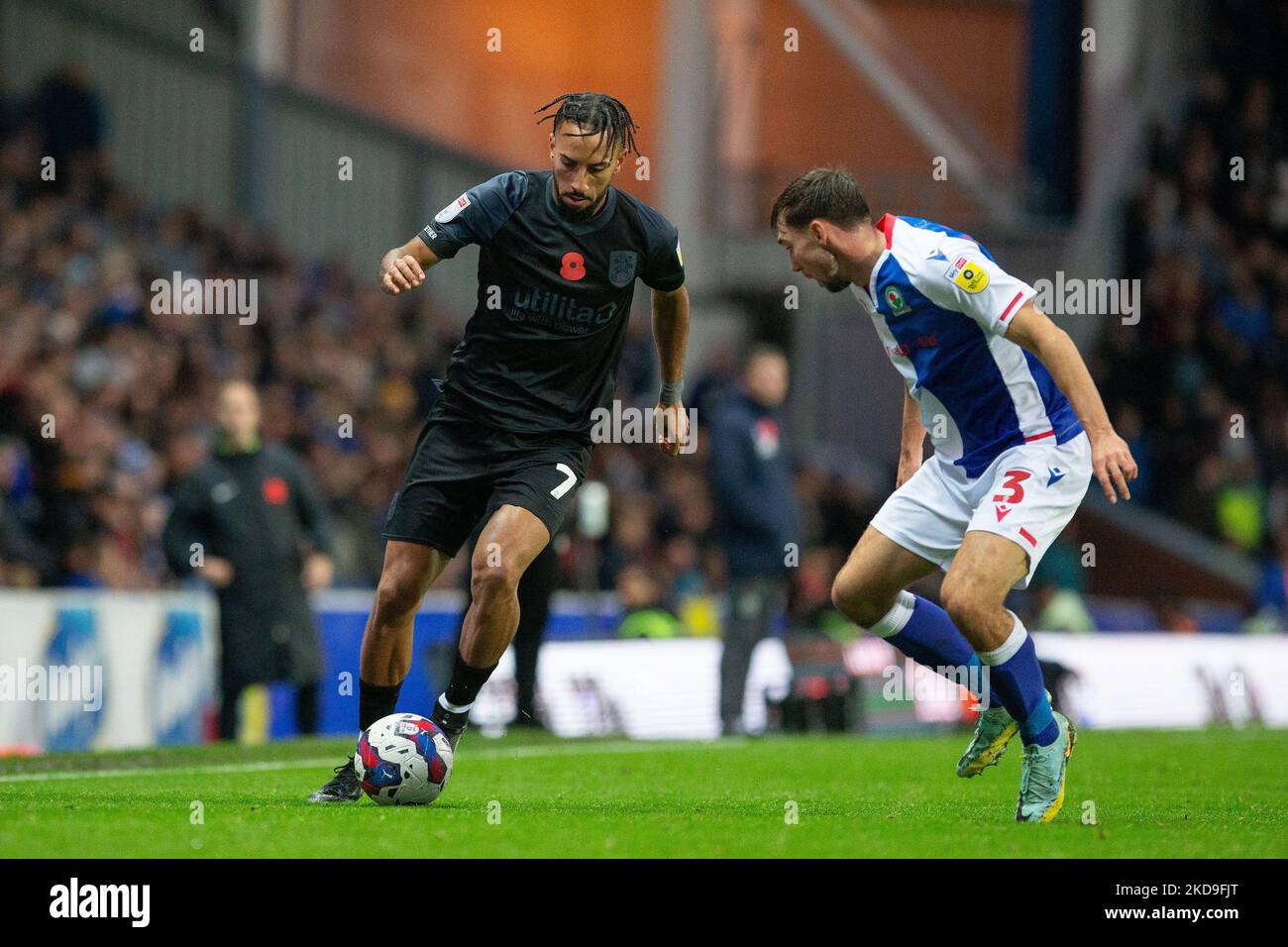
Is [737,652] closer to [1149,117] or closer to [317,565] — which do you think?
[317,565]

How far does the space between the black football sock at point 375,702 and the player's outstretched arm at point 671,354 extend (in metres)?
1.45

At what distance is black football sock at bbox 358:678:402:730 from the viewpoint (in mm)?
7500

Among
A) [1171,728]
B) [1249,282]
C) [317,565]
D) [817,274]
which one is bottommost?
[1171,728]

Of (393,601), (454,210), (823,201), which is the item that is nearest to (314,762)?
(393,601)

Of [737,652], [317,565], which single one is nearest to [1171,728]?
[737,652]

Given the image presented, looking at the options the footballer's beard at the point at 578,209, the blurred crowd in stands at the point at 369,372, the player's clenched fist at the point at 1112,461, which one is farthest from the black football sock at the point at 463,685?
the blurred crowd in stands at the point at 369,372

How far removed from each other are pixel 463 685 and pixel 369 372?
1307 cm

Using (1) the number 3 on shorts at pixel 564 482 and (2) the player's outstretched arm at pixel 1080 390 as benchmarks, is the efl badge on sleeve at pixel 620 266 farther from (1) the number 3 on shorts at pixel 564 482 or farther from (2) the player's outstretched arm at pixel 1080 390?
(2) the player's outstretched arm at pixel 1080 390

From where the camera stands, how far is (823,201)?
707cm

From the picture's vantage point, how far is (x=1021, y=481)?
7102 mm

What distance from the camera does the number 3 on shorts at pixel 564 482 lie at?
742cm

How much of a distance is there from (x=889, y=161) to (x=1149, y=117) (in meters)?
3.68

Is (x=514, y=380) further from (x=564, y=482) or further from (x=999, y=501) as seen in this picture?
(x=999, y=501)
